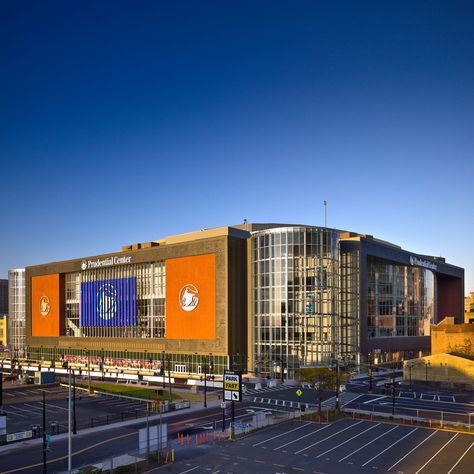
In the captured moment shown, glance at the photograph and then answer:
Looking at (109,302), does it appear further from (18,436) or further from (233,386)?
(233,386)

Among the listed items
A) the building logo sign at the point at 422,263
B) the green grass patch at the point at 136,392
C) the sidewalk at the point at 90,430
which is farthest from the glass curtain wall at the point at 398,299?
the sidewalk at the point at 90,430

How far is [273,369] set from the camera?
103062mm

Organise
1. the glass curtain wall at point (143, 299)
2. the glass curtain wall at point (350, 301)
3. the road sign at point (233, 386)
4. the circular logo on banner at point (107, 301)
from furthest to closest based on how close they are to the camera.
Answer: the circular logo on banner at point (107, 301), the glass curtain wall at point (143, 299), the glass curtain wall at point (350, 301), the road sign at point (233, 386)

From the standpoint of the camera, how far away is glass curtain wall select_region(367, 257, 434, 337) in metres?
126

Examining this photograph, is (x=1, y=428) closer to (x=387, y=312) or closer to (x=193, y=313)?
(x=193, y=313)

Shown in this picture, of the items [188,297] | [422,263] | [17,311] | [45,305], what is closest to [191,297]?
[188,297]

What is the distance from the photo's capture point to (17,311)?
178875 mm

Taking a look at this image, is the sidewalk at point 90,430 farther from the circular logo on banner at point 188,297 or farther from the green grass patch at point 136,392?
the circular logo on banner at point 188,297

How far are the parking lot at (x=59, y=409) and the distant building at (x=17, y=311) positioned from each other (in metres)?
92.5

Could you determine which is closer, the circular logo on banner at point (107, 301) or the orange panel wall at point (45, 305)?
the circular logo on banner at point (107, 301)

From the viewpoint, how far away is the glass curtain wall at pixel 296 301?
10212 centimetres

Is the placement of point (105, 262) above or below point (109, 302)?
above

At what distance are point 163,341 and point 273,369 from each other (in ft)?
90.7

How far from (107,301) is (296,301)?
5367cm
